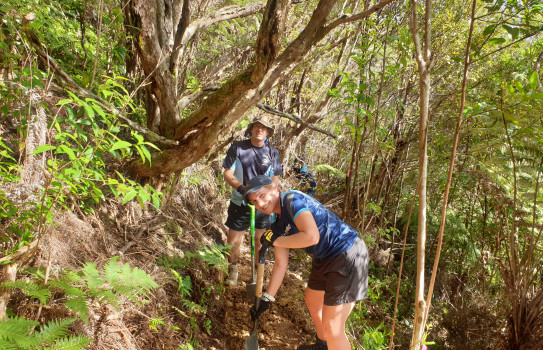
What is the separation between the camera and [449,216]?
556cm

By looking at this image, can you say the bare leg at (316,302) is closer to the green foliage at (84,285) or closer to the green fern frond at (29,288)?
the green foliage at (84,285)

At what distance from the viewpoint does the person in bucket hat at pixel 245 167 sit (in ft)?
13.2

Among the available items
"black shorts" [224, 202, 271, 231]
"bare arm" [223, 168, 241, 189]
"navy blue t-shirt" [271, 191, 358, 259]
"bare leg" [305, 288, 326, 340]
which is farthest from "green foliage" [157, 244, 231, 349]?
"navy blue t-shirt" [271, 191, 358, 259]

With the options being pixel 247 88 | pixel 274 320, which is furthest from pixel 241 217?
pixel 247 88

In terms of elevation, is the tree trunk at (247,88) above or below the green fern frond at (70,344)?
above

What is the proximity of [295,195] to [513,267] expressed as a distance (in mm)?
2974

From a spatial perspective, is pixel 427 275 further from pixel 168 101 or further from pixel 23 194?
pixel 23 194

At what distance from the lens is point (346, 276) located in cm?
262

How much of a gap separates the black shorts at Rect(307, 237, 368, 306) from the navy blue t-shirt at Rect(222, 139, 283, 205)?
1719 mm

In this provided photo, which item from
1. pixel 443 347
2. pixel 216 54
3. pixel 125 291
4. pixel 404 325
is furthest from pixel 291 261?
pixel 216 54

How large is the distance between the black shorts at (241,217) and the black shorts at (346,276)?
159 cm

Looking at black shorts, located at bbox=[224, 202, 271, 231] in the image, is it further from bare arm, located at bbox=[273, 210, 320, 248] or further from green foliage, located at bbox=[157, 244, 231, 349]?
bare arm, located at bbox=[273, 210, 320, 248]

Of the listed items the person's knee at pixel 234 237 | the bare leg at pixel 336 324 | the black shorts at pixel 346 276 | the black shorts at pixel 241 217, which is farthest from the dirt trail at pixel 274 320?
the black shorts at pixel 346 276

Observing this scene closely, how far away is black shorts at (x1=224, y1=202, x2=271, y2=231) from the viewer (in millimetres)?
4082
